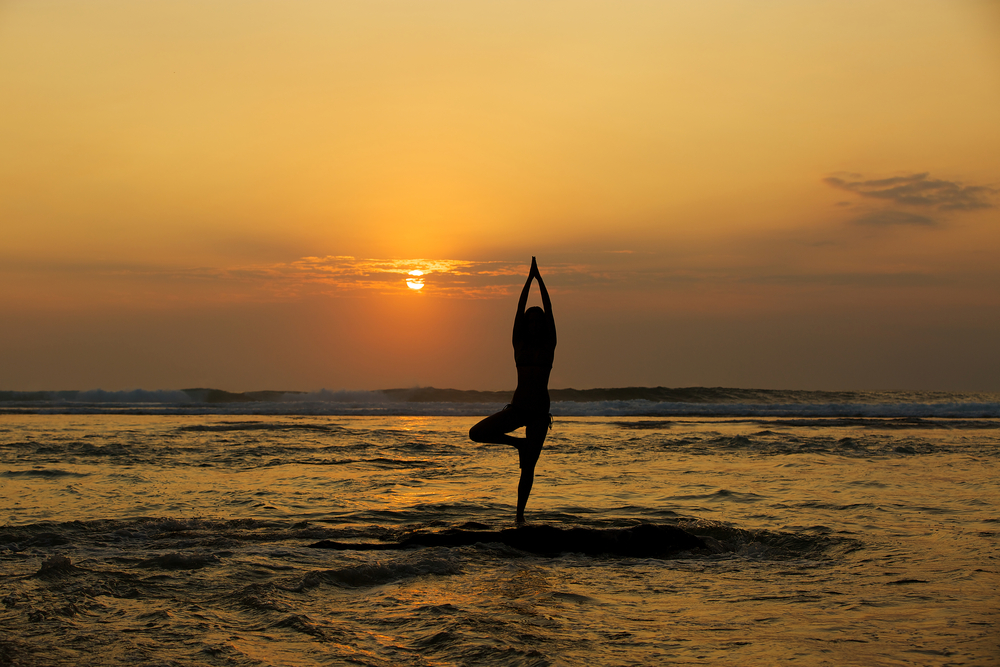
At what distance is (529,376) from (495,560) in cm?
208

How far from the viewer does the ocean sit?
4422 mm

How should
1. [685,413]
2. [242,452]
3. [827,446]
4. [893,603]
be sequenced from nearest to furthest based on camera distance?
[893,603], [242,452], [827,446], [685,413]

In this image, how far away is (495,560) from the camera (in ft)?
22.1

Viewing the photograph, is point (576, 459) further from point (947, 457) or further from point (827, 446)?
point (947, 457)

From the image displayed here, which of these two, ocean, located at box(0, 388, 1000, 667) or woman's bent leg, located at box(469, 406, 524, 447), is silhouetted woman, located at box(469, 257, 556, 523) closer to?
woman's bent leg, located at box(469, 406, 524, 447)

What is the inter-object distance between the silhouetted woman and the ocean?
40.7 inches

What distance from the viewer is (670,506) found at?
9547mm

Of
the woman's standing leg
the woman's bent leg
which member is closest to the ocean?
the woman's standing leg

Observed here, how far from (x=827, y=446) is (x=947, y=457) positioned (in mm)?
2685

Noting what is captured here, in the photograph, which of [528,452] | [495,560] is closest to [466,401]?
[528,452]

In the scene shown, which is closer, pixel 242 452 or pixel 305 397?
pixel 242 452

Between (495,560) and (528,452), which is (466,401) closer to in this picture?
(528,452)

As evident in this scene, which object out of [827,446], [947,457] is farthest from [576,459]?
[947,457]

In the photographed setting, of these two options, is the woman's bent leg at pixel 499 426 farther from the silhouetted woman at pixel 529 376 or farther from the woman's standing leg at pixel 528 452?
the woman's standing leg at pixel 528 452
